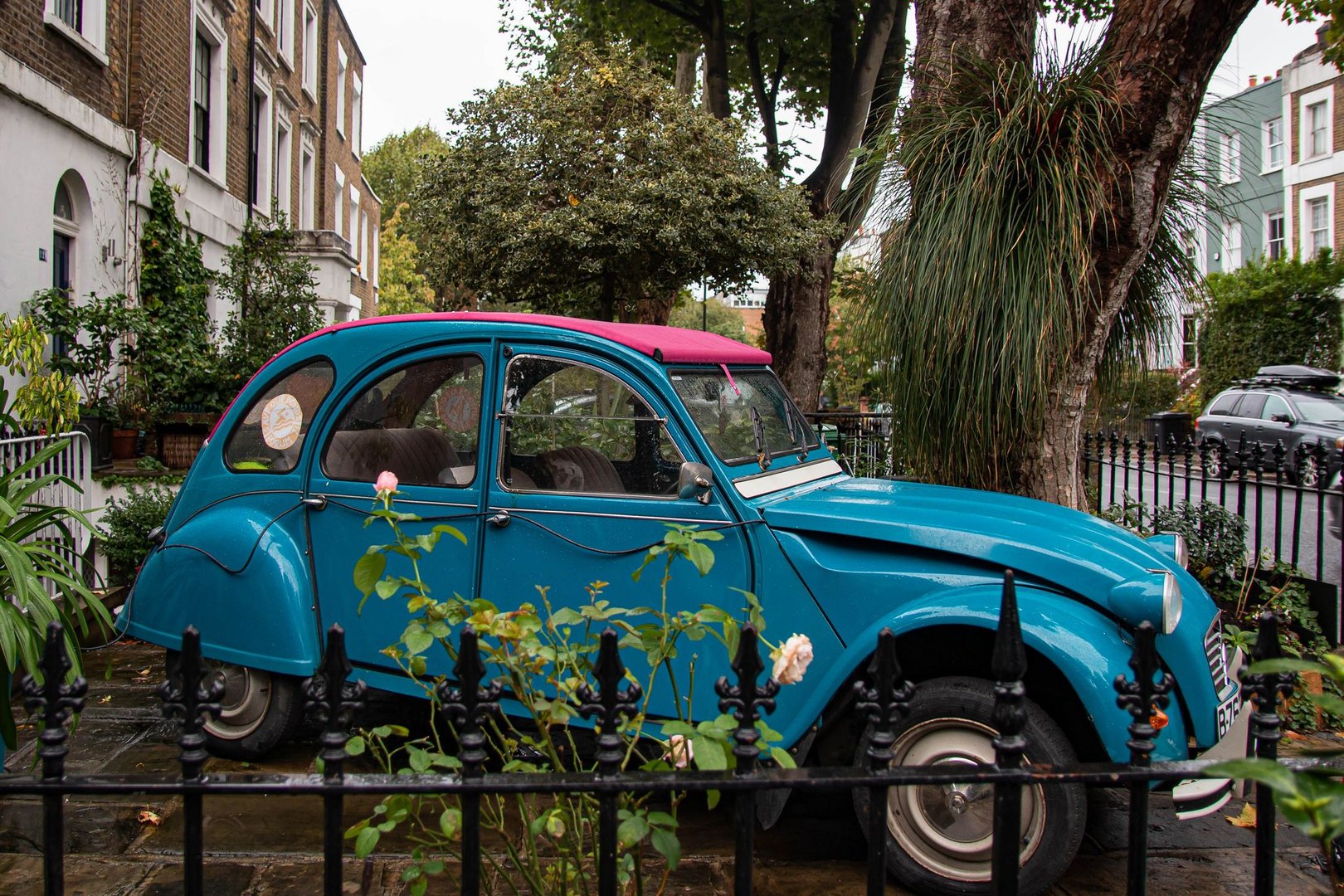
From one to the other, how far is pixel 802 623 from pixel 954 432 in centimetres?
249

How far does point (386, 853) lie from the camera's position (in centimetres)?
343

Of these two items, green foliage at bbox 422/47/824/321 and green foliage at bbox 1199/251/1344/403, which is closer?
green foliage at bbox 422/47/824/321

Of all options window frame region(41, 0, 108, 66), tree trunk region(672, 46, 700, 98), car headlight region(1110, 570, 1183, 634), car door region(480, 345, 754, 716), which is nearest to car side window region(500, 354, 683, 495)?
car door region(480, 345, 754, 716)

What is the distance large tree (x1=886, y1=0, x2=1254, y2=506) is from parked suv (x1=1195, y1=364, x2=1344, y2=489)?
440 inches

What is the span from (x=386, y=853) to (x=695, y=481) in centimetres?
168

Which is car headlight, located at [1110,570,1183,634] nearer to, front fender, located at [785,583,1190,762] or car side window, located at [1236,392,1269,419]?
front fender, located at [785,583,1190,762]

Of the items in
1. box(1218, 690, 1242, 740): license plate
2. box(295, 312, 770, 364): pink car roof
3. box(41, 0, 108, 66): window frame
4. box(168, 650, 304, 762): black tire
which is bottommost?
box(168, 650, 304, 762): black tire

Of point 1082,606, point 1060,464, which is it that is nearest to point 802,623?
point 1082,606

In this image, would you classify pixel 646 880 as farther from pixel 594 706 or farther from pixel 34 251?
pixel 34 251

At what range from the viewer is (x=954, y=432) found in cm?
555

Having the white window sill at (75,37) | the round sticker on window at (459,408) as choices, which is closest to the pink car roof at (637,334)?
the round sticker on window at (459,408)

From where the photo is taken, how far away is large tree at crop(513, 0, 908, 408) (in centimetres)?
1331

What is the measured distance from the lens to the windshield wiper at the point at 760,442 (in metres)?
3.94

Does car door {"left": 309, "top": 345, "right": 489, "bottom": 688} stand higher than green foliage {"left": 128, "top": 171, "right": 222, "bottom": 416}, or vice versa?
green foliage {"left": 128, "top": 171, "right": 222, "bottom": 416}
